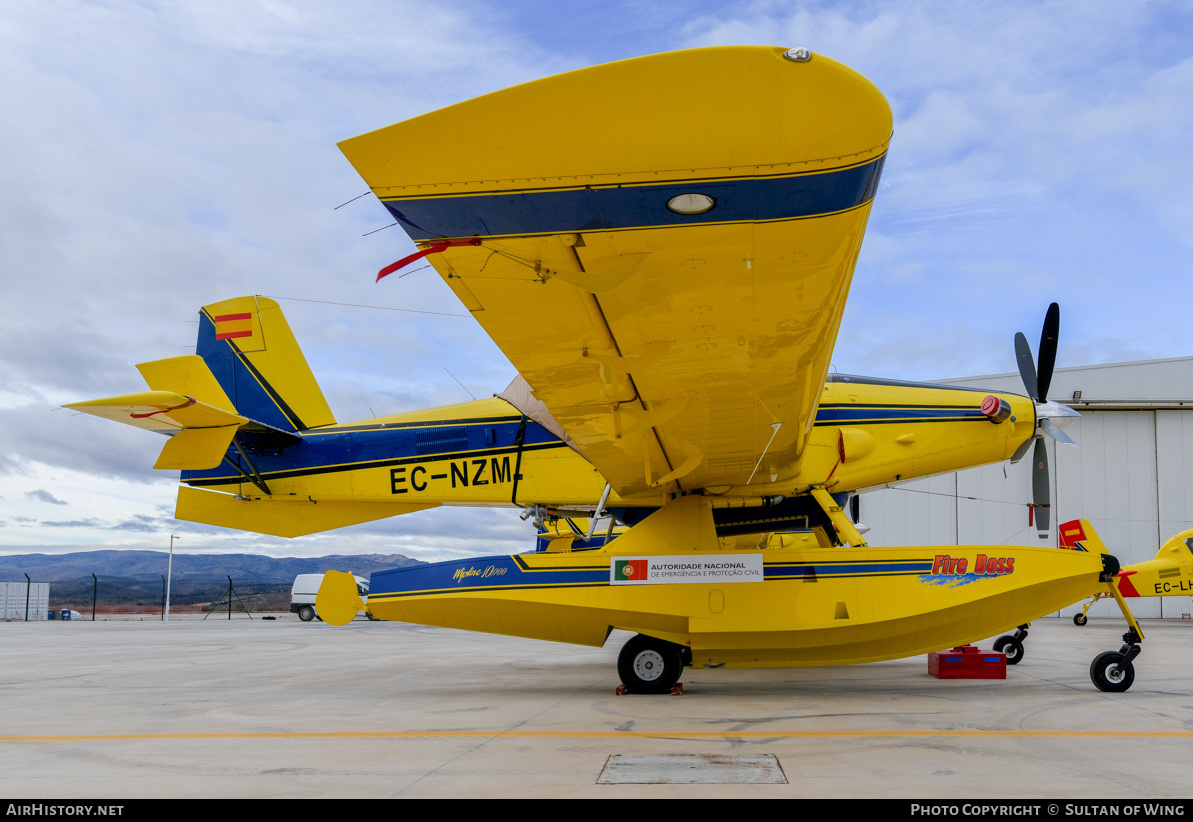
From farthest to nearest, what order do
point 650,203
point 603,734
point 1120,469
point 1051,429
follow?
point 1120,469 → point 1051,429 → point 603,734 → point 650,203

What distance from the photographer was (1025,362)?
10.3 meters

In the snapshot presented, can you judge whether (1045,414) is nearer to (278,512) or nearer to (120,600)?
(278,512)

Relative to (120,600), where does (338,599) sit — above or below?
above

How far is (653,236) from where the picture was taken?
3.42 m

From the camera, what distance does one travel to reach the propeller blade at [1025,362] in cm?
1014

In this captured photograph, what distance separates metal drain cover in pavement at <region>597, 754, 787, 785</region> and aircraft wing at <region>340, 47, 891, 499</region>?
2342mm

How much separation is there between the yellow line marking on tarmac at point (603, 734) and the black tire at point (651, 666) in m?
2.24

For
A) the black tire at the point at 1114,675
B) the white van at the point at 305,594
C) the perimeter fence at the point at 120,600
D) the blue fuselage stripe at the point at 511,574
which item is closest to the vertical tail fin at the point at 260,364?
the blue fuselage stripe at the point at 511,574

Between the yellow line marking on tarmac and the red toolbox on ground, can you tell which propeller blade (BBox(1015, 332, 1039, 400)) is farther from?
the yellow line marking on tarmac

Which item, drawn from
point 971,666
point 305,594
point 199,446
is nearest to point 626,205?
point 199,446

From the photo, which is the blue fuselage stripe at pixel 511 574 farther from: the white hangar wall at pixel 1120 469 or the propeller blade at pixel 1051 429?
the white hangar wall at pixel 1120 469

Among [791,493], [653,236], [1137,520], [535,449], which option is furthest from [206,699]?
[1137,520]

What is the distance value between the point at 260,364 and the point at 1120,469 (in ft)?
90.6

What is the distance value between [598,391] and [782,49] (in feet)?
8.97
